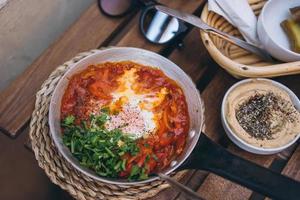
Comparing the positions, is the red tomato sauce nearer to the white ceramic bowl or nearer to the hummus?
the hummus

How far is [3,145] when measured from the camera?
170 cm

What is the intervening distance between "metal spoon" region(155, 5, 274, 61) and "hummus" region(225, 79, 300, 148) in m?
0.10

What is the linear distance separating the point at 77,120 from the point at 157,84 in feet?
0.73

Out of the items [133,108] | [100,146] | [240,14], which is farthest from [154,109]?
[240,14]

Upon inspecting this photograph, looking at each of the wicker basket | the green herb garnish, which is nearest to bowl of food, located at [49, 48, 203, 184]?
the green herb garnish

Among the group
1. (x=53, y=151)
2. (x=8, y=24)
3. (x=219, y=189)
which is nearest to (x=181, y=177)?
(x=219, y=189)

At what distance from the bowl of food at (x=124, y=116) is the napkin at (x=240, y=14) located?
22 cm

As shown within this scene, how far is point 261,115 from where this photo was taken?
4.05ft

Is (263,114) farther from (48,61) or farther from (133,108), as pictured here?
(48,61)

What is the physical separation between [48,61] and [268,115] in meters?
0.62

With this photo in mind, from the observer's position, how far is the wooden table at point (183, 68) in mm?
1247

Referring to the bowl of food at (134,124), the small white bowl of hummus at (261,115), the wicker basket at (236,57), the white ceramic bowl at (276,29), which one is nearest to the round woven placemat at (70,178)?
the bowl of food at (134,124)

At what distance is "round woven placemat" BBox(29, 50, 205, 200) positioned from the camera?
1.16 metres

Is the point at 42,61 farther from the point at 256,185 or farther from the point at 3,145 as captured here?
the point at 256,185
